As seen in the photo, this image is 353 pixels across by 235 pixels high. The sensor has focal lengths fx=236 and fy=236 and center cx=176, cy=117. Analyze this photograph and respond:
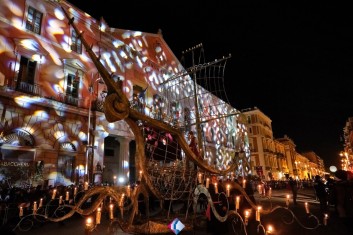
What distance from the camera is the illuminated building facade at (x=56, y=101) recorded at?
11.9m

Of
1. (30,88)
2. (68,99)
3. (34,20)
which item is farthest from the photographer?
(68,99)

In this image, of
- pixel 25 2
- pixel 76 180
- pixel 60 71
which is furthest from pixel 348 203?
pixel 25 2

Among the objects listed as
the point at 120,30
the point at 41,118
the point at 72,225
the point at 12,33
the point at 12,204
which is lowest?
the point at 72,225

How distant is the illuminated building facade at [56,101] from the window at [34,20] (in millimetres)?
57

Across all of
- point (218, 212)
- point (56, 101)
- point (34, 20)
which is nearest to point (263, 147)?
point (56, 101)

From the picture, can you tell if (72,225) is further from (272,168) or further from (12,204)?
(272,168)

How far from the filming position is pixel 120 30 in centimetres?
1955

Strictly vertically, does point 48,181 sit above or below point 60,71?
below

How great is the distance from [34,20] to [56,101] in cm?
505

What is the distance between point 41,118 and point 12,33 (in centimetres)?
474

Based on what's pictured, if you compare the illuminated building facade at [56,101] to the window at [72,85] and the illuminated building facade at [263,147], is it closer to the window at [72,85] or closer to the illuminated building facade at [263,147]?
the window at [72,85]

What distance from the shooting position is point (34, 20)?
13.8 metres

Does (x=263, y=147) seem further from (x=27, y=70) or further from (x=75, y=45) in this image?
(x=27, y=70)


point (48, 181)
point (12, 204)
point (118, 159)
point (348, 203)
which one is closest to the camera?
point (348, 203)
